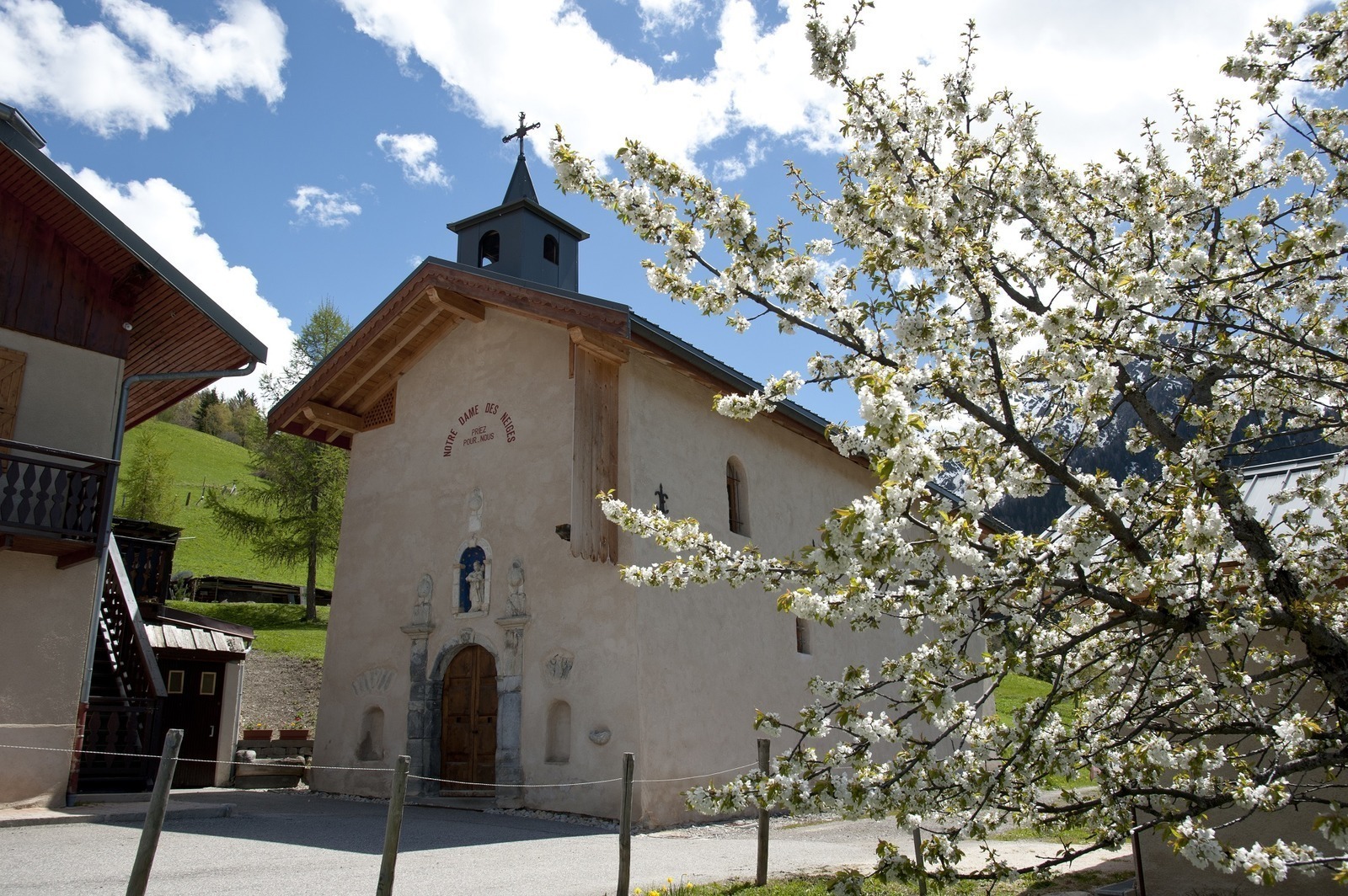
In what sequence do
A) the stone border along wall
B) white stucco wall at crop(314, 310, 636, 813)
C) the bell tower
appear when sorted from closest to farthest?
white stucco wall at crop(314, 310, 636, 813), the stone border along wall, the bell tower

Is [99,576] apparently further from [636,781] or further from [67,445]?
[636,781]

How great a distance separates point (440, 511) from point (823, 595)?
33.1 feet

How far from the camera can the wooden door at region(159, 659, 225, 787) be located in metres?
14.7

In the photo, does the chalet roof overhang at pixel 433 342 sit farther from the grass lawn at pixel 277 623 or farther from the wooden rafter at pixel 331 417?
the grass lawn at pixel 277 623

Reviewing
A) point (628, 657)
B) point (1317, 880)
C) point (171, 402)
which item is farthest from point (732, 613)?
point (171, 402)

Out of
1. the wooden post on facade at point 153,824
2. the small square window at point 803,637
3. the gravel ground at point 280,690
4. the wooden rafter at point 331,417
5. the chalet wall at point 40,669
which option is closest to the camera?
the wooden post on facade at point 153,824

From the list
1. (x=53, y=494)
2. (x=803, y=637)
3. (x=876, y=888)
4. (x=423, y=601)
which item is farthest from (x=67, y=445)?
(x=803, y=637)

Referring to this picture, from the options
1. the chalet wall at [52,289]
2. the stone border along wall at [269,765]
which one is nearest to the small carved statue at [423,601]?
the stone border along wall at [269,765]

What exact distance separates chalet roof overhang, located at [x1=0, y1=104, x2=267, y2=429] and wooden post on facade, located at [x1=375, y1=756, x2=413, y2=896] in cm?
782

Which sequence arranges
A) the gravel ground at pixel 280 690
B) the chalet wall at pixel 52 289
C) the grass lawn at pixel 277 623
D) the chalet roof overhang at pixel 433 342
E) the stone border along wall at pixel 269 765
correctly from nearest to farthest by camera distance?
the chalet wall at pixel 52 289
the chalet roof overhang at pixel 433 342
the stone border along wall at pixel 269 765
the gravel ground at pixel 280 690
the grass lawn at pixel 277 623

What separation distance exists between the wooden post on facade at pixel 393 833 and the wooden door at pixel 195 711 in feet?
36.5

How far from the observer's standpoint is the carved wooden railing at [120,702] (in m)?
10.2

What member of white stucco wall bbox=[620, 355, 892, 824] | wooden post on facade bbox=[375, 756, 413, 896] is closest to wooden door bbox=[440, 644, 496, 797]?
white stucco wall bbox=[620, 355, 892, 824]

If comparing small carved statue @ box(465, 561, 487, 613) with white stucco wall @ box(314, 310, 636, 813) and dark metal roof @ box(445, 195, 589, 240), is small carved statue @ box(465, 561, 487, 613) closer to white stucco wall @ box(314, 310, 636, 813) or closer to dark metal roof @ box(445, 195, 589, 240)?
white stucco wall @ box(314, 310, 636, 813)
